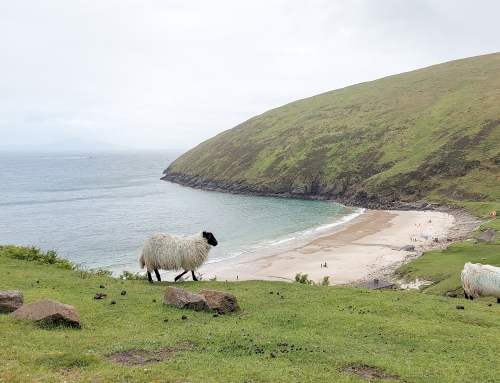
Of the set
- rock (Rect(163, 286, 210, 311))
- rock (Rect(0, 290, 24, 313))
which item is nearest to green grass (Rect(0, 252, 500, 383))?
rock (Rect(163, 286, 210, 311))

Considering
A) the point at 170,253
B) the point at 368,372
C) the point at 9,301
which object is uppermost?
the point at 9,301

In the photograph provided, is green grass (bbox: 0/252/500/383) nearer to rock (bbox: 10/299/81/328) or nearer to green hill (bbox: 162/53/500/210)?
rock (bbox: 10/299/81/328)

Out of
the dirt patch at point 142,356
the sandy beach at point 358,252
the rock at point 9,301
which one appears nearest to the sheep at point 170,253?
the rock at point 9,301

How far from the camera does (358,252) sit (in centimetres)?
5859

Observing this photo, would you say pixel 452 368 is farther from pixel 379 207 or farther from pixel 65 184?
pixel 65 184

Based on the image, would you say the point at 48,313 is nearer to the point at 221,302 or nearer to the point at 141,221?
the point at 221,302

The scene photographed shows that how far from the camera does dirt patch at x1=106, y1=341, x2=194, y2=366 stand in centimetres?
1120

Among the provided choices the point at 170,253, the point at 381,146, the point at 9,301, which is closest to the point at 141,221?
the point at 170,253

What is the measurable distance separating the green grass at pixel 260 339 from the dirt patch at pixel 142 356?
132mm

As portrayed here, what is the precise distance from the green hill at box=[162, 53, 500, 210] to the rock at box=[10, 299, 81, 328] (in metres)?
97.5

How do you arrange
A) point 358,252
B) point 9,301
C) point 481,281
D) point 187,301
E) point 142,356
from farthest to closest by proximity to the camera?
point 358,252, point 481,281, point 187,301, point 9,301, point 142,356

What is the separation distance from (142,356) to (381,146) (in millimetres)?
126306

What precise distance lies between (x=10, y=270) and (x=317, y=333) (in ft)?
63.8

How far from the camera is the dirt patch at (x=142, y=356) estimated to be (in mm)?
11198
